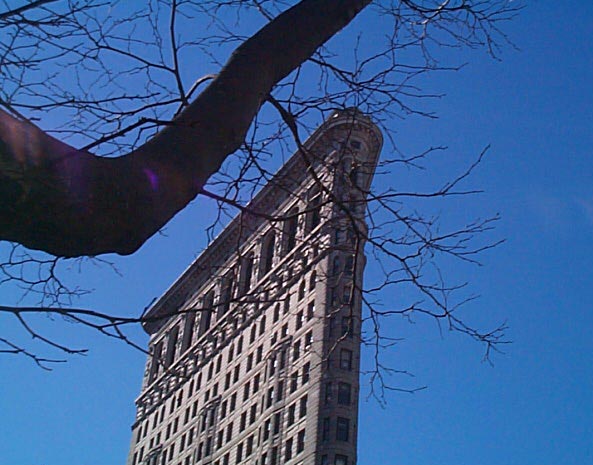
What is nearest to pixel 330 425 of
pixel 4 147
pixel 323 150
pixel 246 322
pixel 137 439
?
pixel 246 322

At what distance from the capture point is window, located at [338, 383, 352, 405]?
49719 mm

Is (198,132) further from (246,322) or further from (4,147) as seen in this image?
(246,322)

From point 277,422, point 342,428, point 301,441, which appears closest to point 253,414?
point 277,422

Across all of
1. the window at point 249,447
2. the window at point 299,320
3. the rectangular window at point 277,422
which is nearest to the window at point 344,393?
the rectangular window at point 277,422

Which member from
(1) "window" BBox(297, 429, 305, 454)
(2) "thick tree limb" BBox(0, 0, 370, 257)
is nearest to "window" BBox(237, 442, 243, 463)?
(1) "window" BBox(297, 429, 305, 454)

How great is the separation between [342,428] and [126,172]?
47774mm

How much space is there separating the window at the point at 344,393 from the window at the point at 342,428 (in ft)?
3.29

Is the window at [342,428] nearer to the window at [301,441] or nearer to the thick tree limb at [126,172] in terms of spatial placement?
the window at [301,441]

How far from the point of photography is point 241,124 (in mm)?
3119

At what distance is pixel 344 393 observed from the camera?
50094 mm

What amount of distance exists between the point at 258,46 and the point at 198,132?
0.56 m

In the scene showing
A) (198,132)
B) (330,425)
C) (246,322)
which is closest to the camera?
(198,132)

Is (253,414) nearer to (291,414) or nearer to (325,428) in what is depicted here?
(291,414)

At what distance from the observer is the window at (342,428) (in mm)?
48531
